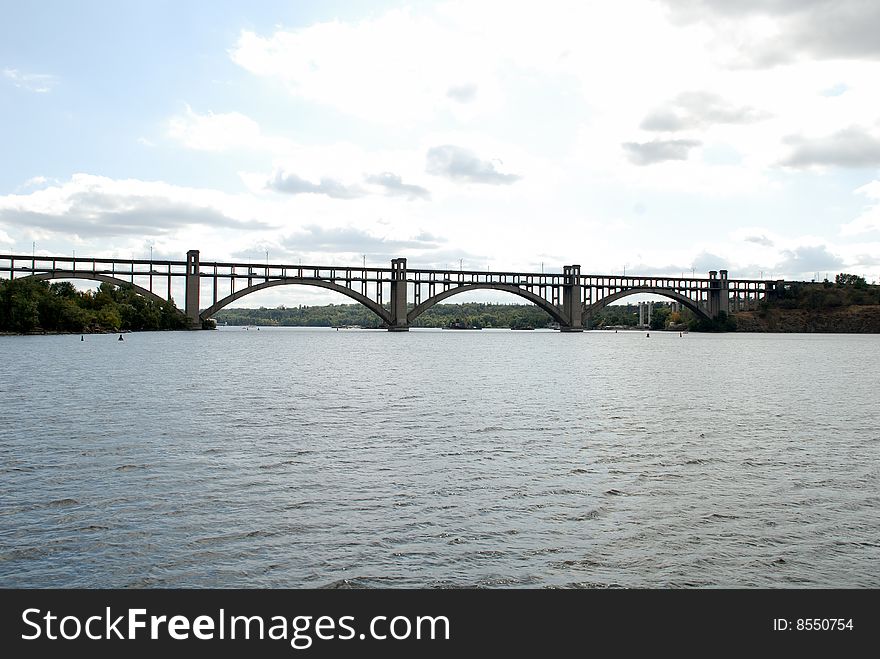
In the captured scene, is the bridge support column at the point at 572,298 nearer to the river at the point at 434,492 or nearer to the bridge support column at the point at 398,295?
the bridge support column at the point at 398,295

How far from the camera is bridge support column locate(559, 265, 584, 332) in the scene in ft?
622

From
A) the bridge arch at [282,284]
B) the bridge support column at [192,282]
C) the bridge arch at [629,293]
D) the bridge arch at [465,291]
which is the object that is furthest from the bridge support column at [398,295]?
the bridge arch at [629,293]

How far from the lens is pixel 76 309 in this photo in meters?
128

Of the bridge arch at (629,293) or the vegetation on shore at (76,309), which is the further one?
the bridge arch at (629,293)

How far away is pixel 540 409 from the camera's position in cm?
3228

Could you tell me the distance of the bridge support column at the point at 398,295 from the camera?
16912cm

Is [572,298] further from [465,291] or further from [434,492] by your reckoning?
[434,492]

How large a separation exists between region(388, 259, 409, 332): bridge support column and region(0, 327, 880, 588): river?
134m

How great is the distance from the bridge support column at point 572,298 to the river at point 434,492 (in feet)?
509

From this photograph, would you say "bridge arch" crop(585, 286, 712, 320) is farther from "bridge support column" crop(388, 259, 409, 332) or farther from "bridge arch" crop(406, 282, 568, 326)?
"bridge support column" crop(388, 259, 409, 332)

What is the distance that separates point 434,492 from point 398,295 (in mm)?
153565

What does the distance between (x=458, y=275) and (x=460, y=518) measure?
160m

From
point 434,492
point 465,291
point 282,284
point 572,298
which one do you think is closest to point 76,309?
point 282,284
